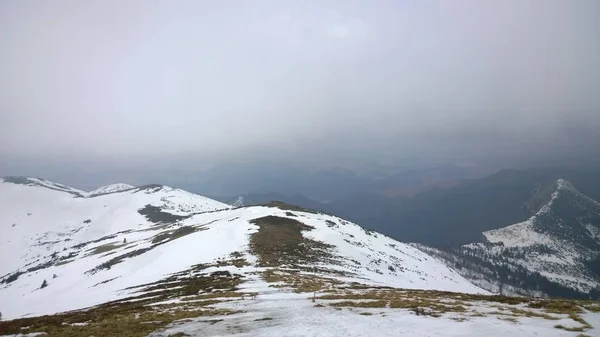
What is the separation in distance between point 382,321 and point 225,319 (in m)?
10.7

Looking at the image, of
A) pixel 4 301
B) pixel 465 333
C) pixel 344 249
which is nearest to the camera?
pixel 465 333

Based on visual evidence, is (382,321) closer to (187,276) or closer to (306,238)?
(187,276)

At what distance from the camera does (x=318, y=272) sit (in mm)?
52406

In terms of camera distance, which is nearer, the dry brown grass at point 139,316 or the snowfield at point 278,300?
the snowfield at point 278,300

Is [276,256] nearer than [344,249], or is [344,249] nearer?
[276,256]

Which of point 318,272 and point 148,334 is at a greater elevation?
point 148,334

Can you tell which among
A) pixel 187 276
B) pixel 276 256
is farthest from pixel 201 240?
pixel 187 276

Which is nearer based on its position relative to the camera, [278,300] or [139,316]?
[139,316]

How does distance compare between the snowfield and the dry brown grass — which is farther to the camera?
the dry brown grass

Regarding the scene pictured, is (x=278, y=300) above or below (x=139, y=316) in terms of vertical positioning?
below

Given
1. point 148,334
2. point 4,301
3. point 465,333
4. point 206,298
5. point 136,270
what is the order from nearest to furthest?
1. point 465,333
2. point 148,334
3. point 206,298
4. point 136,270
5. point 4,301

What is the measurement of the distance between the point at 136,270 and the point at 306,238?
4132 cm

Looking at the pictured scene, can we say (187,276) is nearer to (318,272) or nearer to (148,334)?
(318,272)

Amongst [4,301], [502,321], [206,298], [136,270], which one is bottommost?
[4,301]
